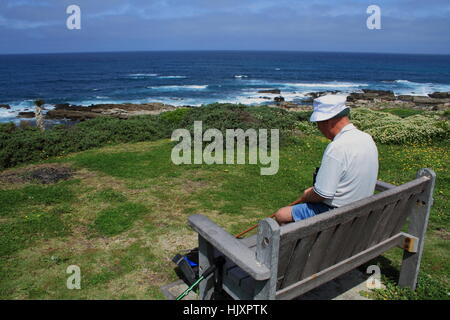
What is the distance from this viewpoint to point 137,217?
19.3 feet

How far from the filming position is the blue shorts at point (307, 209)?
335 cm

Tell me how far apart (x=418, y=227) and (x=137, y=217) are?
414 centimetres

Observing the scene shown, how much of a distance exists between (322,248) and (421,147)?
10010 mm

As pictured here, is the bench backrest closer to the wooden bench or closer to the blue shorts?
the wooden bench

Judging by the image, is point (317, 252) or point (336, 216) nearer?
point (336, 216)

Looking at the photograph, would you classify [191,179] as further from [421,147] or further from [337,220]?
[421,147]

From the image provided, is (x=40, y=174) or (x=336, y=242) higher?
(x=336, y=242)

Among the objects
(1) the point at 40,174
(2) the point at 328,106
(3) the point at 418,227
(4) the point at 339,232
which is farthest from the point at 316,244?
(1) the point at 40,174

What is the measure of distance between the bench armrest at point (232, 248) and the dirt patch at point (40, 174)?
19.2ft

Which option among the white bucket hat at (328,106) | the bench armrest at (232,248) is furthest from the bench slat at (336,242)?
the white bucket hat at (328,106)

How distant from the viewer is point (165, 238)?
520cm

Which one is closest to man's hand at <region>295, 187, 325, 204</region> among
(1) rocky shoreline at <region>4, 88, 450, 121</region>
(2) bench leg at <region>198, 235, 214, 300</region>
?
(2) bench leg at <region>198, 235, 214, 300</region>

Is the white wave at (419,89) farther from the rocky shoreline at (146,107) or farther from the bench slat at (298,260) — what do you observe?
the bench slat at (298,260)

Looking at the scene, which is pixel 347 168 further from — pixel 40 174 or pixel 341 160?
pixel 40 174
